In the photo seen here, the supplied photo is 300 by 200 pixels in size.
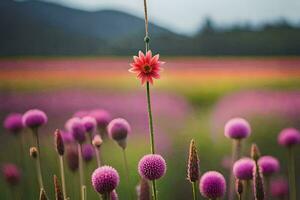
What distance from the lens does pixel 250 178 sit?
3.07 feet

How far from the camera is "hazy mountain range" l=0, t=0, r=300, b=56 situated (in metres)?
2.10

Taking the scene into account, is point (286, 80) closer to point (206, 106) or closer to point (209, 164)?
point (206, 106)

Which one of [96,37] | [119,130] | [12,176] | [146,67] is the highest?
[96,37]

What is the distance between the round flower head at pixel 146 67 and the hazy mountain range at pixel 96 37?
1.20 m

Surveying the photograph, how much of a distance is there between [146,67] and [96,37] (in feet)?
4.50

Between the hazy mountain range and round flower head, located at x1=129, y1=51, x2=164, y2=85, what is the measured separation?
1204 mm

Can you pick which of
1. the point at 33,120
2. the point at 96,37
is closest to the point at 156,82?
the point at 96,37

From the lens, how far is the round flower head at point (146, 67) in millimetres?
824

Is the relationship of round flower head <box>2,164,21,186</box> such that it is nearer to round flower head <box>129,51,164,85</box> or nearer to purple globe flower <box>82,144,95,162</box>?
purple globe flower <box>82,144,95,162</box>


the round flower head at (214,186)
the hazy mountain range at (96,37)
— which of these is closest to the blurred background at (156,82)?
the hazy mountain range at (96,37)

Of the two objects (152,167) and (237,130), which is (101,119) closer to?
(237,130)

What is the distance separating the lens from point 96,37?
85.4 inches

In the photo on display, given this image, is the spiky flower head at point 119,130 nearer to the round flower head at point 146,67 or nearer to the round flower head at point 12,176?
the round flower head at point 146,67

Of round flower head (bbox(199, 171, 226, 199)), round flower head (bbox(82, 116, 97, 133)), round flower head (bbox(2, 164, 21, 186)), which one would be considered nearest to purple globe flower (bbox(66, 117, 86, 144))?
round flower head (bbox(82, 116, 97, 133))
